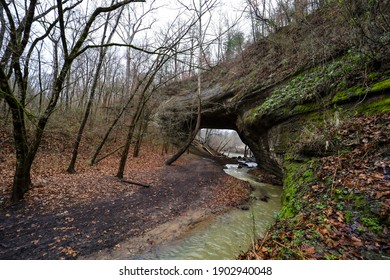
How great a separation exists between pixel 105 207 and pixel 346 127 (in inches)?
312

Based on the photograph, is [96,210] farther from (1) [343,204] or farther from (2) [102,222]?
(1) [343,204]

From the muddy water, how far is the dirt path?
1.36 ft

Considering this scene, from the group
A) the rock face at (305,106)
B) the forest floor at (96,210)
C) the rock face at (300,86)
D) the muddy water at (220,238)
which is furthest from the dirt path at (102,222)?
the rock face at (300,86)

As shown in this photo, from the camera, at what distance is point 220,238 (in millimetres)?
5410

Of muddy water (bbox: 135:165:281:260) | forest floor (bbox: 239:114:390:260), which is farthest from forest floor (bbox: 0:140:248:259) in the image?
forest floor (bbox: 239:114:390:260)

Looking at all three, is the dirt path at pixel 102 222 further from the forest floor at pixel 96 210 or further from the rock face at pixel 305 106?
the rock face at pixel 305 106

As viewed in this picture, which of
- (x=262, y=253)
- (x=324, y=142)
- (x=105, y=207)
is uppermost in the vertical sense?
(x=324, y=142)

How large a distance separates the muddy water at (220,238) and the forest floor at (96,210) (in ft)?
1.26

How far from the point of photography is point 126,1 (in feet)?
A: 17.2

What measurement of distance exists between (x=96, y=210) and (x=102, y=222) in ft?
2.51

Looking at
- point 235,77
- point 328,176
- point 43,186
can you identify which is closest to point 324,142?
point 328,176

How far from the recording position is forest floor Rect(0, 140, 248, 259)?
431 centimetres

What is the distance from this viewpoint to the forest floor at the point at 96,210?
4.31 metres

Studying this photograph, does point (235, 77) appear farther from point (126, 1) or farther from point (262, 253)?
point (262, 253)
